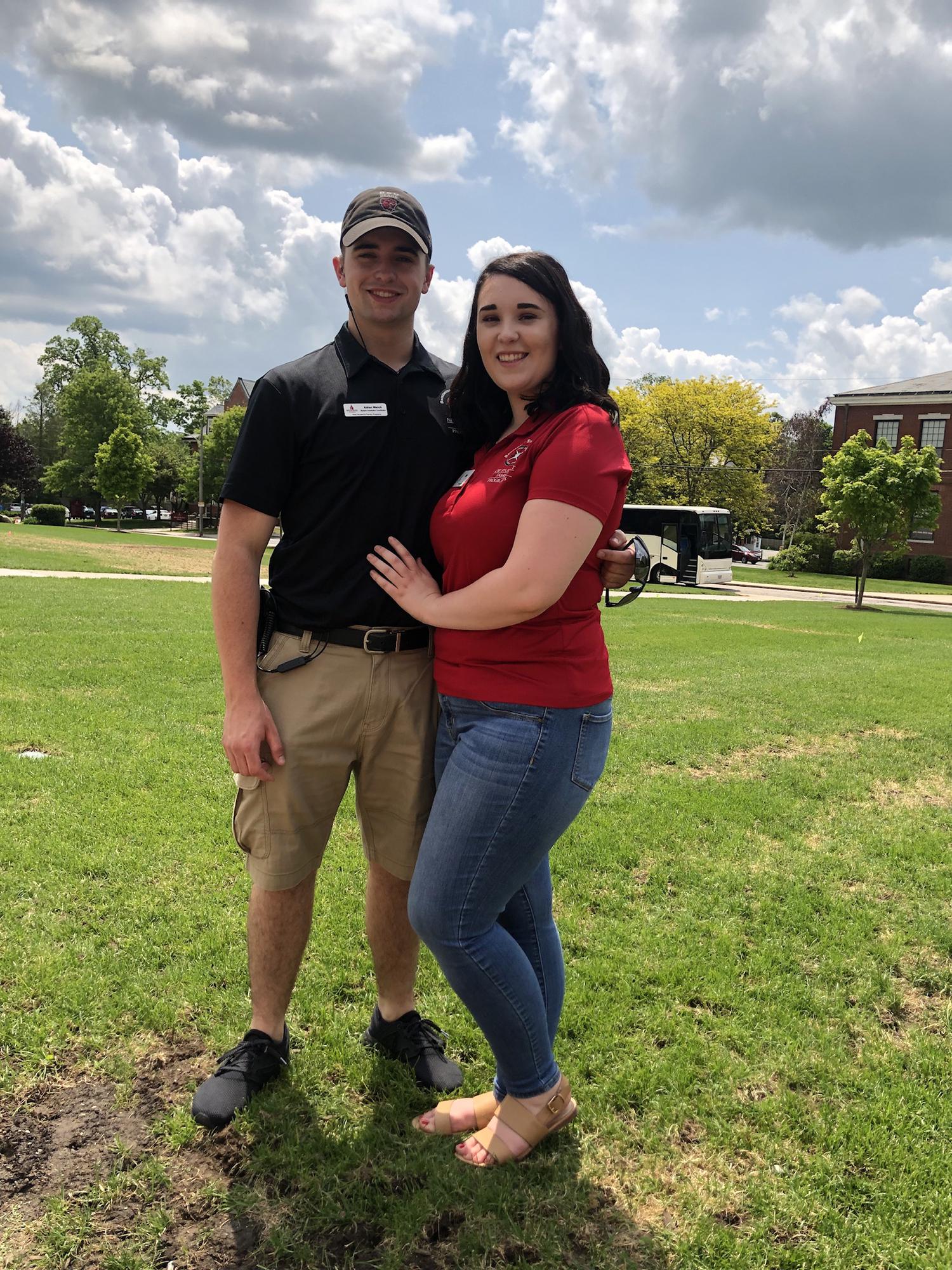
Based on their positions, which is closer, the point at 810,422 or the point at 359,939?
the point at 359,939

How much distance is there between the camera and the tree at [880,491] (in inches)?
966

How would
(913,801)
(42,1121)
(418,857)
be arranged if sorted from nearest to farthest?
1. (418,857)
2. (42,1121)
3. (913,801)

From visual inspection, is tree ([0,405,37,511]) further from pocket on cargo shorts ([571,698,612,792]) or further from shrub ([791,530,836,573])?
pocket on cargo shorts ([571,698,612,792])

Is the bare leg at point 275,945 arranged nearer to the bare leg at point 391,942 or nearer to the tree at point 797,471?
the bare leg at point 391,942

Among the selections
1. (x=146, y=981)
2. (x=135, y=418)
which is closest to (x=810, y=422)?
(x=135, y=418)

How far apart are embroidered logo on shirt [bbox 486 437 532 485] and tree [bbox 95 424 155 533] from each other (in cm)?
5283

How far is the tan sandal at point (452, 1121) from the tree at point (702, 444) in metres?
41.5

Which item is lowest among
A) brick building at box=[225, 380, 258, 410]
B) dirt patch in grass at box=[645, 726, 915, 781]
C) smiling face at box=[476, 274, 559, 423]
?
dirt patch in grass at box=[645, 726, 915, 781]

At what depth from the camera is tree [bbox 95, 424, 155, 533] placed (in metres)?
50.3

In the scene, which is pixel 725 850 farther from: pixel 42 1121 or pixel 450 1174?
pixel 42 1121

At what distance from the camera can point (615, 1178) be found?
7.16 ft

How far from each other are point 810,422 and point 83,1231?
6880 centimetres

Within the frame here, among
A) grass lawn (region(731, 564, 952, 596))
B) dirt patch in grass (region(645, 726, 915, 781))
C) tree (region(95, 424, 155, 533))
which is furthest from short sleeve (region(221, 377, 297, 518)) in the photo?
tree (region(95, 424, 155, 533))

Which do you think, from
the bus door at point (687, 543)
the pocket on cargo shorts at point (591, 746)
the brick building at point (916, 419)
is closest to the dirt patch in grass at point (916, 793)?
the pocket on cargo shorts at point (591, 746)
